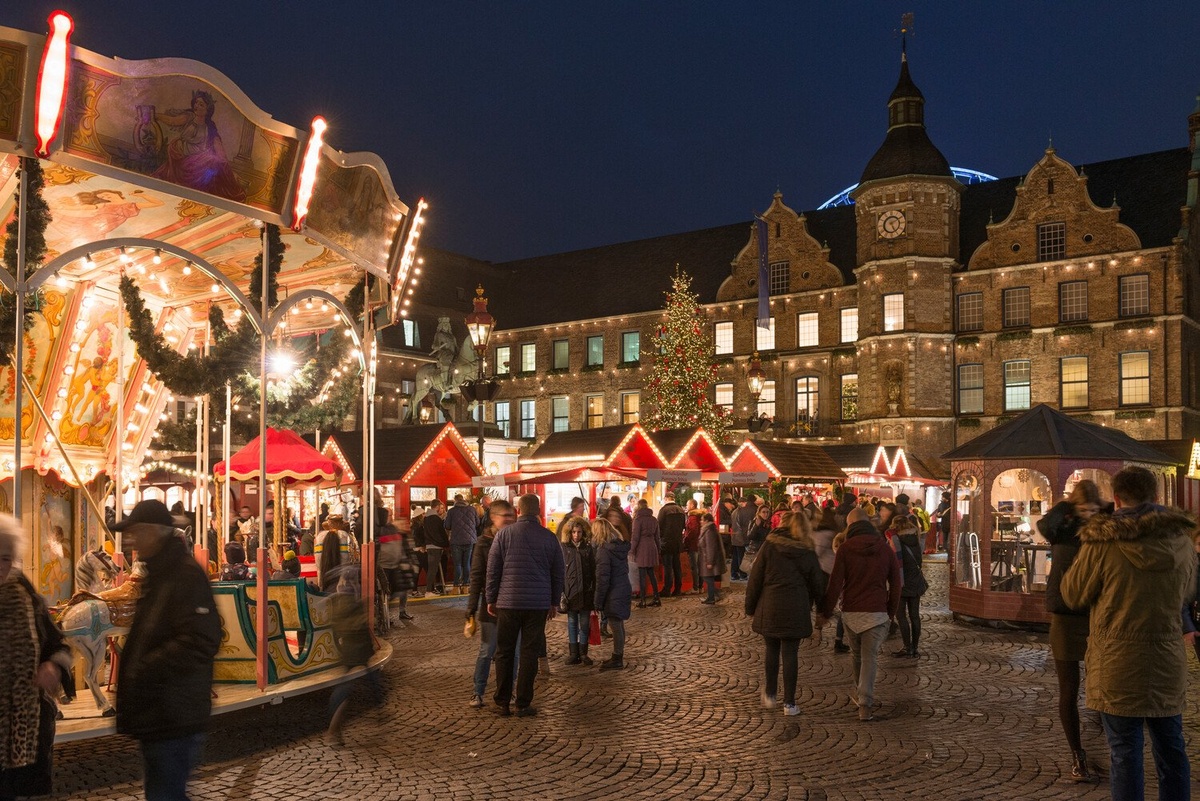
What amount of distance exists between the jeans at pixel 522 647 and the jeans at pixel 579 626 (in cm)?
267

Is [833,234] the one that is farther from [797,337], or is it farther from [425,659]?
[425,659]

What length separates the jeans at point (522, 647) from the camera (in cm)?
855

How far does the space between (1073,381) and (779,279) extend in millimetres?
12222

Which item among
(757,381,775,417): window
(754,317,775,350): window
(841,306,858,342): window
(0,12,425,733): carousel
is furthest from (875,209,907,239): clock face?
(0,12,425,733): carousel

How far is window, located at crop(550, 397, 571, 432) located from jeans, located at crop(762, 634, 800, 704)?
41765 mm

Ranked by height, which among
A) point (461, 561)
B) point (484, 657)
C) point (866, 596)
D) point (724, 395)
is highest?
point (724, 395)

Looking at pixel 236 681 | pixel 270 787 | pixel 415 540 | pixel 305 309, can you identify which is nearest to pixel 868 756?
pixel 270 787

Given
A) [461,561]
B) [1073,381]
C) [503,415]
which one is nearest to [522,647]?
[461,561]

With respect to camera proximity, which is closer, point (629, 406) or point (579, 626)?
point (579, 626)

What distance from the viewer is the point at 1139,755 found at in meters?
4.99

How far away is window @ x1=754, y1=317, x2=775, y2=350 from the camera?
44688mm

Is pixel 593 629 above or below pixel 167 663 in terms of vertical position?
below

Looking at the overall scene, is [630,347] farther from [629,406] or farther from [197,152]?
[197,152]

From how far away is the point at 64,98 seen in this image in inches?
273
